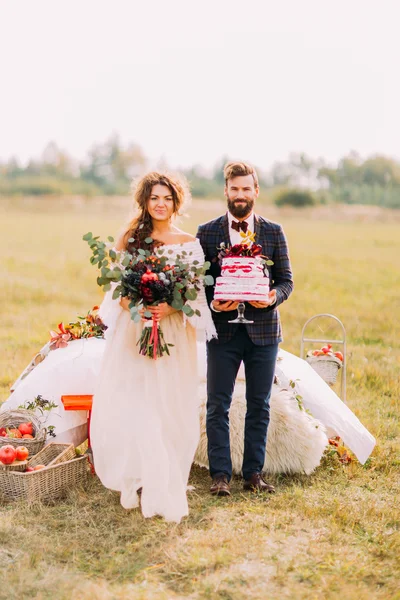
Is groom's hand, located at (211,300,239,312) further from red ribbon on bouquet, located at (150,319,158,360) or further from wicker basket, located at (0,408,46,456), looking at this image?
wicker basket, located at (0,408,46,456)

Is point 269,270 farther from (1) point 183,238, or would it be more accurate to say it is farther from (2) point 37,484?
(2) point 37,484

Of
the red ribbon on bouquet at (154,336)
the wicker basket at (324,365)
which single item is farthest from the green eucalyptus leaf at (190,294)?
the wicker basket at (324,365)

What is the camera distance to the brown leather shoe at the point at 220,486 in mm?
5508

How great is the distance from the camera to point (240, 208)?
17.7 feet

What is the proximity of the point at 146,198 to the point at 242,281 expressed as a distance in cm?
92

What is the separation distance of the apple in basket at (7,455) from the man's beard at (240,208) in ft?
7.75

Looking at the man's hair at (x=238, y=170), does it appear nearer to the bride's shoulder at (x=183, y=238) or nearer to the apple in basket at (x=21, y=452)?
the bride's shoulder at (x=183, y=238)

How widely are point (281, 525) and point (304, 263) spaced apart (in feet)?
63.6

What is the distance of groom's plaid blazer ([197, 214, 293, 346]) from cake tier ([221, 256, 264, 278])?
0.31 metres

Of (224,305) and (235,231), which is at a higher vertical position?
(235,231)

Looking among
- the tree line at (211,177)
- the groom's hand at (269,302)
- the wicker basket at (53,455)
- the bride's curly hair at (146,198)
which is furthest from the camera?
the tree line at (211,177)

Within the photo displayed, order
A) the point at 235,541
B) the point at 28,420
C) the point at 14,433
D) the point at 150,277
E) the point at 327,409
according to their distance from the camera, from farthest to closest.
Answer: the point at 327,409 → the point at 28,420 → the point at 14,433 → the point at 150,277 → the point at 235,541

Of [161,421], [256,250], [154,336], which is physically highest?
[256,250]

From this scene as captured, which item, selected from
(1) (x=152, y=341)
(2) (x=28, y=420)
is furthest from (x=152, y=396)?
(2) (x=28, y=420)
